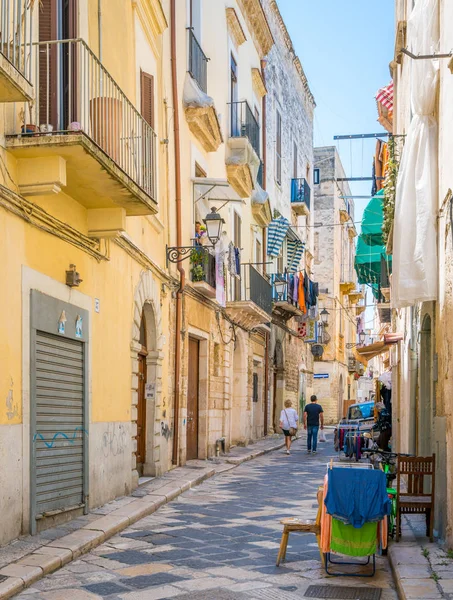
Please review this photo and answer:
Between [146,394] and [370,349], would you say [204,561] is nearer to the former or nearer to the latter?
[146,394]

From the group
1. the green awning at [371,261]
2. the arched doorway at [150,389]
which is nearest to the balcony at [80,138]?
the arched doorway at [150,389]

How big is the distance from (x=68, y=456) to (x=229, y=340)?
12.2 meters

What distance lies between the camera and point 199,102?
16812 mm

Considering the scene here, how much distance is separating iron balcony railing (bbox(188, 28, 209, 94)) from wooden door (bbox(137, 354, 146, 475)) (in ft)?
20.8

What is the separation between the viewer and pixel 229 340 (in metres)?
21.6

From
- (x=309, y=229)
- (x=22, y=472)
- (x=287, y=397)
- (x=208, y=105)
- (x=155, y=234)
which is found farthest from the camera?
(x=309, y=229)

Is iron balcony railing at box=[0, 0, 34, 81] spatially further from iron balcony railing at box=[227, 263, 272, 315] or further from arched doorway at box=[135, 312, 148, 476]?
iron balcony railing at box=[227, 263, 272, 315]

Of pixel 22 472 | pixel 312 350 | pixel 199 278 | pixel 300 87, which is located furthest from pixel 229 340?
pixel 312 350

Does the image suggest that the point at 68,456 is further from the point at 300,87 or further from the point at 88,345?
the point at 300,87

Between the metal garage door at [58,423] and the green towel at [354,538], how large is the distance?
3095 millimetres

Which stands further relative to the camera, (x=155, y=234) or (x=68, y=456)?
(x=155, y=234)

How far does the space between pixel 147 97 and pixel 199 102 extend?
10.3 ft

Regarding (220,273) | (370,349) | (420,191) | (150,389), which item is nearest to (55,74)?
(420,191)

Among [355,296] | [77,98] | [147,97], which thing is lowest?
[77,98]
